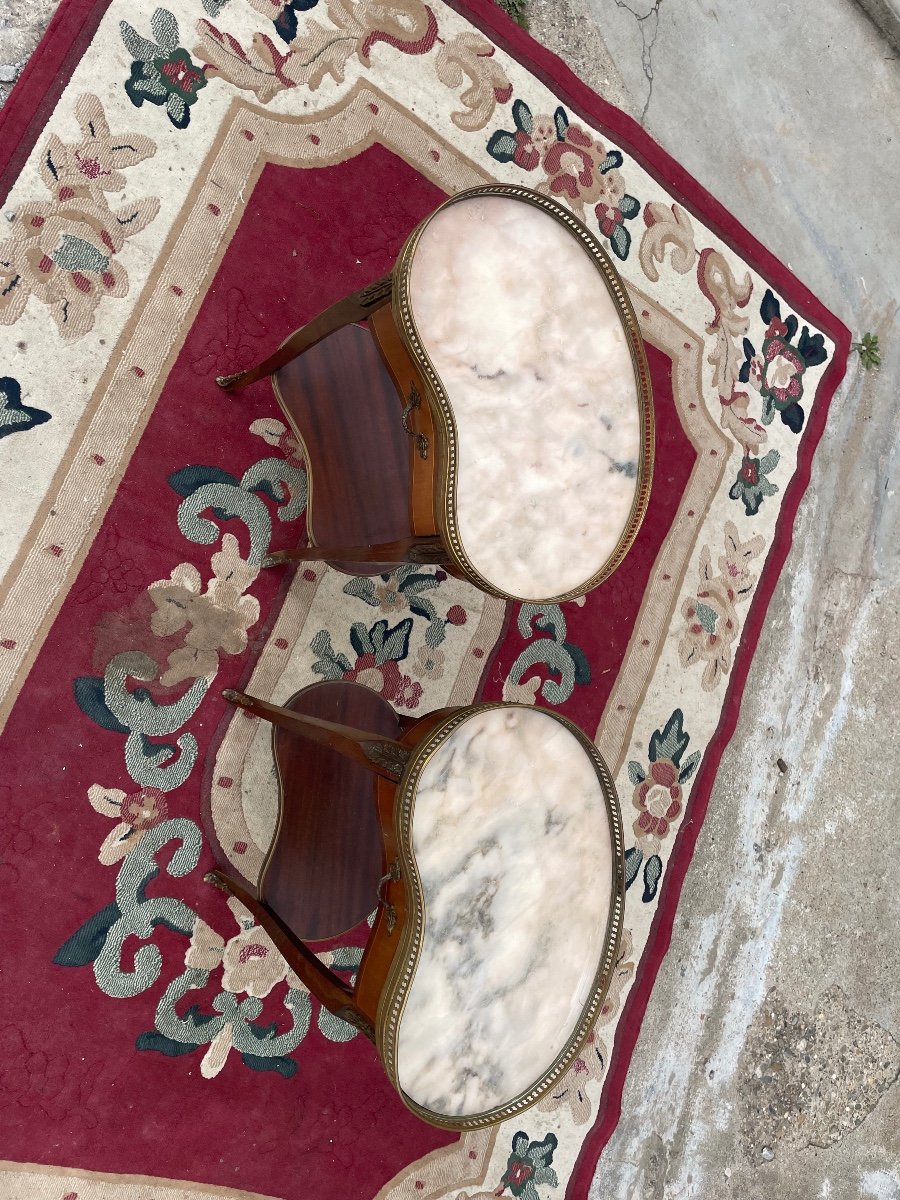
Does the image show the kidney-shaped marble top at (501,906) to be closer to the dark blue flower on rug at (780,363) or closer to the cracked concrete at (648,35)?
the dark blue flower on rug at (780,363)

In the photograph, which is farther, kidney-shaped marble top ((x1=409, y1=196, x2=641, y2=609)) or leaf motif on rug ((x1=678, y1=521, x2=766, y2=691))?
leaf motif on rug ((x1=678, y1=521, x2=766, y2=691))

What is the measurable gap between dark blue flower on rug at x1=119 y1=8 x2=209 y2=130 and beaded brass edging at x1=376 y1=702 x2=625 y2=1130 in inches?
68.8

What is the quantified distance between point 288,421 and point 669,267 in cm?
143

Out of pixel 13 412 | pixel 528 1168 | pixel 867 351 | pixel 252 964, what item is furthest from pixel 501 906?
pixel 867 351

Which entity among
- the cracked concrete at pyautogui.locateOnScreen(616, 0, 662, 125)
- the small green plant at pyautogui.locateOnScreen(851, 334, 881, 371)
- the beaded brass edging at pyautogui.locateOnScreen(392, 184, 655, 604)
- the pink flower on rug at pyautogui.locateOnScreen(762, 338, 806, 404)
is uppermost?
the cracked concrete at pyautogui.locateOnScreen(616, 0, 662, 125)

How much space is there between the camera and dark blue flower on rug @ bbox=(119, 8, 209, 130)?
85.4 inches

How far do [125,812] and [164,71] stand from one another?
1.88 metres

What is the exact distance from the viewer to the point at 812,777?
9.93 feet

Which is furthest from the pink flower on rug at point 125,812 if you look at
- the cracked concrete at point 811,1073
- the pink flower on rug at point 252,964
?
the cracked concrete at point 811,1073

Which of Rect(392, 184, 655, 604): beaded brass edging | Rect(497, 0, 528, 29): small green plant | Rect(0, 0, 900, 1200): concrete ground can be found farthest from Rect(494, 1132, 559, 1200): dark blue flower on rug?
Rect(497, 0, 528, 29): small green plant

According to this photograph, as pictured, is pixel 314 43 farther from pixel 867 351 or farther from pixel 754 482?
pixel 867 351

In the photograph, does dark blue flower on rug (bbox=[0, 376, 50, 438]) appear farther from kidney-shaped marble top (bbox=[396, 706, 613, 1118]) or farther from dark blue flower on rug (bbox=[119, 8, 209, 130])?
kidney-shaped marble top (bbox=[396, 706, 613, 1118])

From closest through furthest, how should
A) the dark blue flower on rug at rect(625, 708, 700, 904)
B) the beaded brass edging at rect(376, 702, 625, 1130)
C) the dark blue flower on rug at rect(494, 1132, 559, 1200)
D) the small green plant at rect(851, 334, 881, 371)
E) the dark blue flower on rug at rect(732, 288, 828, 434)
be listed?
1. the beaded brass edging at rect(376, 702, 625, 1130)
2. the dark blue flower on rug at rect(494, 1132, 559, 1200)
3. the dark blue flower on rug at rect(625, 708, 700, 904)
4. the dark blue flower on rug at rect(732, 288, 828, 434)
5. the small green plant at rect(851, 334, 881, 371)

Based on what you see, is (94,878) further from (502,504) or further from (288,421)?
(502,504)
